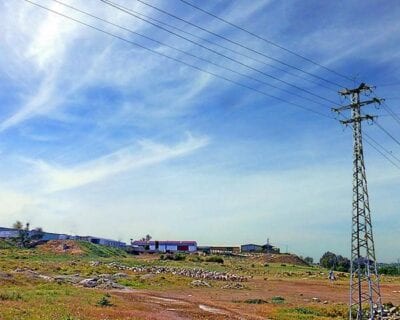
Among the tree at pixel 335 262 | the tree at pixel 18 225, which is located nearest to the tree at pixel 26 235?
Answer: the tree at pixel 18 225

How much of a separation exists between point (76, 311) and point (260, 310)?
16.8m

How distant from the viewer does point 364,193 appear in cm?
3025

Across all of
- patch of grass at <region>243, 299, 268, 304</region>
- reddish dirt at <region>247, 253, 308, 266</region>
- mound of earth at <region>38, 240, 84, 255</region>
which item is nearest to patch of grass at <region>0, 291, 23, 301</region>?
patch of grass at <region>243, 299, 268, 304</region>

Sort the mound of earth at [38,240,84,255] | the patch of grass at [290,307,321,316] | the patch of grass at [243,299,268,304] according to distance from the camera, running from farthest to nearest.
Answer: the mound of earth at [38,240,84,255] < the patch of grass at [243,299,268,304] < the patch of grass at [290,307,321,316]

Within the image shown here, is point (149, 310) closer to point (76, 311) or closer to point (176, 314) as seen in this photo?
point (176, 314)

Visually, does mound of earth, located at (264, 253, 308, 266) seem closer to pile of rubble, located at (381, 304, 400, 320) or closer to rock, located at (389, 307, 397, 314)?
pile of rubble, located at (381, 304, 400, 320)

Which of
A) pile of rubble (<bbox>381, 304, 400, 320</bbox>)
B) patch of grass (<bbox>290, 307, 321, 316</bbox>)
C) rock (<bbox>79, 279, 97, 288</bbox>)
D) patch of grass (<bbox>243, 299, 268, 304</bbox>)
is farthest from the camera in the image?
rock (<bbox>79, 279, 97, 288</bbox>)

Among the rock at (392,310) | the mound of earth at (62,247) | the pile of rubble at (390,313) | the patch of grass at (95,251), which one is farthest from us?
the patch of grass at (95,251)

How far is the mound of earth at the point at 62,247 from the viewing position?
142 meters

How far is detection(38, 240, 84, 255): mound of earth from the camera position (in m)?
142

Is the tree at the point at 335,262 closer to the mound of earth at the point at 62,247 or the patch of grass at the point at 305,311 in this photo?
the mound of earth at the point at 62,247

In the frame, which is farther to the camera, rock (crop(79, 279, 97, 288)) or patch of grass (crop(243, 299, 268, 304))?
rock (crop(79, 279, 97, 288))

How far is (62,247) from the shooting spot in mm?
145625

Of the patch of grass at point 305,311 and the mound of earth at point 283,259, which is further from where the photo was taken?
the mound of earth at point 283,259
